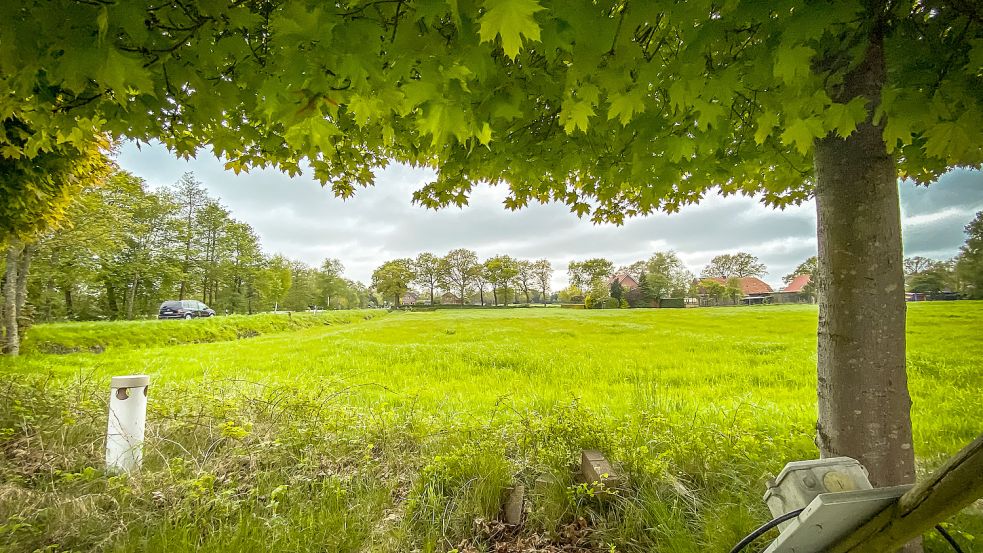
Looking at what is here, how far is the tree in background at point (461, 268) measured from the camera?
246 feet

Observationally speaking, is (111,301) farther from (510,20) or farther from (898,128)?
(898,128)

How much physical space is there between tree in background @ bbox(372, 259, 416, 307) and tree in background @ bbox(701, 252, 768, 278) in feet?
213

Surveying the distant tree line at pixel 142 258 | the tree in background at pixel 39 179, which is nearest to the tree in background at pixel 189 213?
the distant tree line at pixel 142 258

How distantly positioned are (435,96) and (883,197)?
110 inches

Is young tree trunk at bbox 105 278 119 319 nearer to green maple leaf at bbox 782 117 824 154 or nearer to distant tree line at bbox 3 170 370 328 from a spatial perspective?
distant tree line at bbox 3 170 370 328

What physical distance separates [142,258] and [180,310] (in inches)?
247

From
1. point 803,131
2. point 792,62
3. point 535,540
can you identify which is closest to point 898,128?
point 803,131

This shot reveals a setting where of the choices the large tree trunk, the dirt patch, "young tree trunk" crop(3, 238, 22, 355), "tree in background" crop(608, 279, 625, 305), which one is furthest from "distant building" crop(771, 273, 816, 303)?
"young tree trunk" crop(3, 238, 22, 355)

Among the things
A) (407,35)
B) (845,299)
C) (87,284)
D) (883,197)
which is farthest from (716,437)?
(87,284)

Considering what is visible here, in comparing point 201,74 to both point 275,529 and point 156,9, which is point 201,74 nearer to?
point 156,9

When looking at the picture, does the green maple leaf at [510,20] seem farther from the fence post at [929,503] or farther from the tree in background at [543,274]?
the tree in background at [543,274]

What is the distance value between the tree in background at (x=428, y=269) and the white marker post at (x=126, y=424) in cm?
7184

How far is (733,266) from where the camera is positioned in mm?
79750

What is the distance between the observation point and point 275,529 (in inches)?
101
